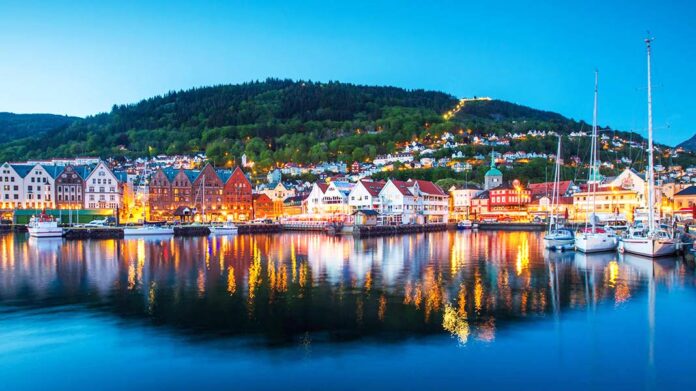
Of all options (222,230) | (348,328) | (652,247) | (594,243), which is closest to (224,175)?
(222,230)

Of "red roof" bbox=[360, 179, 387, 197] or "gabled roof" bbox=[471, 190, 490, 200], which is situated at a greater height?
"red roof" bbox=[360, 179, 387, 197]

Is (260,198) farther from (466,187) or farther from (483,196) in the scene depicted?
(483,196)

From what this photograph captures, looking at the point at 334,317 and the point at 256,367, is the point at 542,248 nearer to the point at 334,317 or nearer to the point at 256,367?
the point at 334,317

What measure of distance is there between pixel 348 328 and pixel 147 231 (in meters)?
51.7

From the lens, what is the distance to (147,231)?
61.9 metres

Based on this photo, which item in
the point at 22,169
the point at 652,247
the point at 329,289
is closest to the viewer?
the point at 329,289

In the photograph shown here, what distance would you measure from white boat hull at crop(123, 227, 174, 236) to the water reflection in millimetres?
22201

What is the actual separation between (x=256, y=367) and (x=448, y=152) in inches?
5829

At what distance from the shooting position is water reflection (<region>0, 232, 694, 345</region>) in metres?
16.5

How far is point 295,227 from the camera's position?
75.9 metres

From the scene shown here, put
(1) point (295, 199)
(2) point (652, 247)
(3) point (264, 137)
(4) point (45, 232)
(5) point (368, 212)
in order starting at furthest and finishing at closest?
(3) point (264, 137) < (1) point (295, 199) < (5) point (368, 212) < (4) point (45, 232) < (2) point (652, 247)

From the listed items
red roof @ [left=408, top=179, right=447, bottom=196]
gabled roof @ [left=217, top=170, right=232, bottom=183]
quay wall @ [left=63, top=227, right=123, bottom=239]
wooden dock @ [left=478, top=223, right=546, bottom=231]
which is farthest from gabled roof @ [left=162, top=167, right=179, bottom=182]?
wooden dock @ [left=478, top=223, right=546, bottom=231]

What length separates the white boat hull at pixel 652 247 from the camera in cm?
3347

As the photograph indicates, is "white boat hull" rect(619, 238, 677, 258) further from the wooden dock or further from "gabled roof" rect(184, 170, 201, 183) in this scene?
"gabled roof" rect(184, 170, 201, 183)
